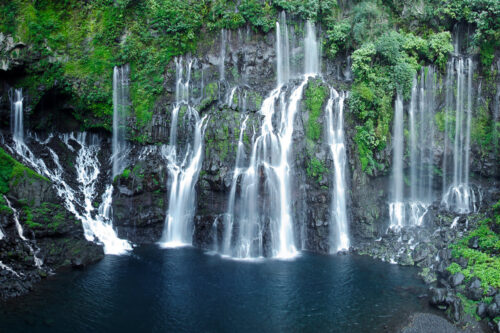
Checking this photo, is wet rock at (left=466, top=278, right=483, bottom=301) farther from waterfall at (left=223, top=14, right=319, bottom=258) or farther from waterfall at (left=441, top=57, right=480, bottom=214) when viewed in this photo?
waterfall at (left=441, top=57, right=480, bottom=214)

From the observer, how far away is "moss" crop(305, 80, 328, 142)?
2438cm

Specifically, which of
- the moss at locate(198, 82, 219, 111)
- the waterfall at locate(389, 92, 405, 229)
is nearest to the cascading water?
the moss at locate(198, 82, 219, 111)

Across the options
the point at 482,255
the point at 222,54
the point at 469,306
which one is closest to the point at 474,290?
the point at 469,306

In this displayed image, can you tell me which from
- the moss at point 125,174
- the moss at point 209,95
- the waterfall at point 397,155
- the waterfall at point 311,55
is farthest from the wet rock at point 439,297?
the moss at point 125,174

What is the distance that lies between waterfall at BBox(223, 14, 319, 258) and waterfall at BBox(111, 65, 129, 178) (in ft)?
26.9

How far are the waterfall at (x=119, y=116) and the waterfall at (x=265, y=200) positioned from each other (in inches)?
323

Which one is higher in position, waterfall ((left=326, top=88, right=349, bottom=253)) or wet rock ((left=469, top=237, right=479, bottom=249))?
waterfall ((left=326, top=88, right=349, bottom=253))

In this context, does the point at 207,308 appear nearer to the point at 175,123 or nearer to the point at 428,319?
the point at 428,319

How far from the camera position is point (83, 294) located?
16.8 metres

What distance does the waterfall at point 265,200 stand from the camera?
22692mm

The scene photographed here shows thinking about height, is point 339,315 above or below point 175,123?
below

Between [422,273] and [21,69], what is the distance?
26125 millimetres

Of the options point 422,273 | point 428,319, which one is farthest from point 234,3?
point 428,319

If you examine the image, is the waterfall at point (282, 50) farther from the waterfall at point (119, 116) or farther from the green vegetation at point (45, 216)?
the green vegetation at point (45, 216)
